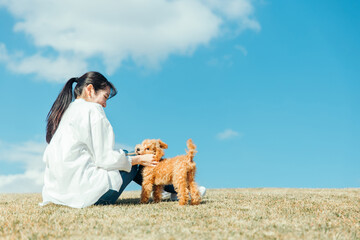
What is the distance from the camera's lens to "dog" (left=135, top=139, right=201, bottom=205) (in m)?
5.74

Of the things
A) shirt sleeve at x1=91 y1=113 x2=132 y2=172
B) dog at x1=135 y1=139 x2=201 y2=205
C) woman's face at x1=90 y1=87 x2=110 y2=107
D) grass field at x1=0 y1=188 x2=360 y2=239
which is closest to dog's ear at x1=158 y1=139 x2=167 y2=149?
dog at x1=135 y1=139 x2=201 y2=205

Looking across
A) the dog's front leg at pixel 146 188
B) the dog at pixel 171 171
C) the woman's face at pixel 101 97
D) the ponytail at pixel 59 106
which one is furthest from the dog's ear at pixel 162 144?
the ponytail at pixel 59 106

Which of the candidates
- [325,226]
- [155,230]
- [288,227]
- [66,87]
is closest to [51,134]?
[66,87]

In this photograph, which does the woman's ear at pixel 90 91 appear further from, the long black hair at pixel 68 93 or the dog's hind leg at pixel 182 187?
the dog's hind leg at pixel 182 187

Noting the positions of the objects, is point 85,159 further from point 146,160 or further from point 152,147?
point 152,147

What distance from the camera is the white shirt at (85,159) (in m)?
5.37

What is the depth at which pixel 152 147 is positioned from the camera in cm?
596

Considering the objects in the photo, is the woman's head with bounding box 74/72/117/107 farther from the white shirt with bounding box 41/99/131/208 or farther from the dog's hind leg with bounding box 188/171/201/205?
the dog's hind leg with bounding box 188/171/201/205

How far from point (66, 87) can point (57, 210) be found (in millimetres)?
2081

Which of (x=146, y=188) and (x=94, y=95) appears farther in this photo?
(x=146, y=188)

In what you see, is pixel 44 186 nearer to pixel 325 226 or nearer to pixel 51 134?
pixel 51 134

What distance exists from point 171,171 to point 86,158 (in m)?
1.40

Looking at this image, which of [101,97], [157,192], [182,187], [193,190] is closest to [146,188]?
[157,192]

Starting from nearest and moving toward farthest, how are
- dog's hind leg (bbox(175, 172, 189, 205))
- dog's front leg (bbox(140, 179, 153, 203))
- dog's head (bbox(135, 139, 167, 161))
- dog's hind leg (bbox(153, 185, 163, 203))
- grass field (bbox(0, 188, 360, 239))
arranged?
grass field (bbox(0, 188, 360, 239))
dog's hind leg (bbox(175, 172, 189, 205))
dog's head (bbox(135, 139, 167, 161))
dog's front leg (bbox(140, 179, 153, 203))
dog's hind leg (bbox(153, 185, 163, 203))
